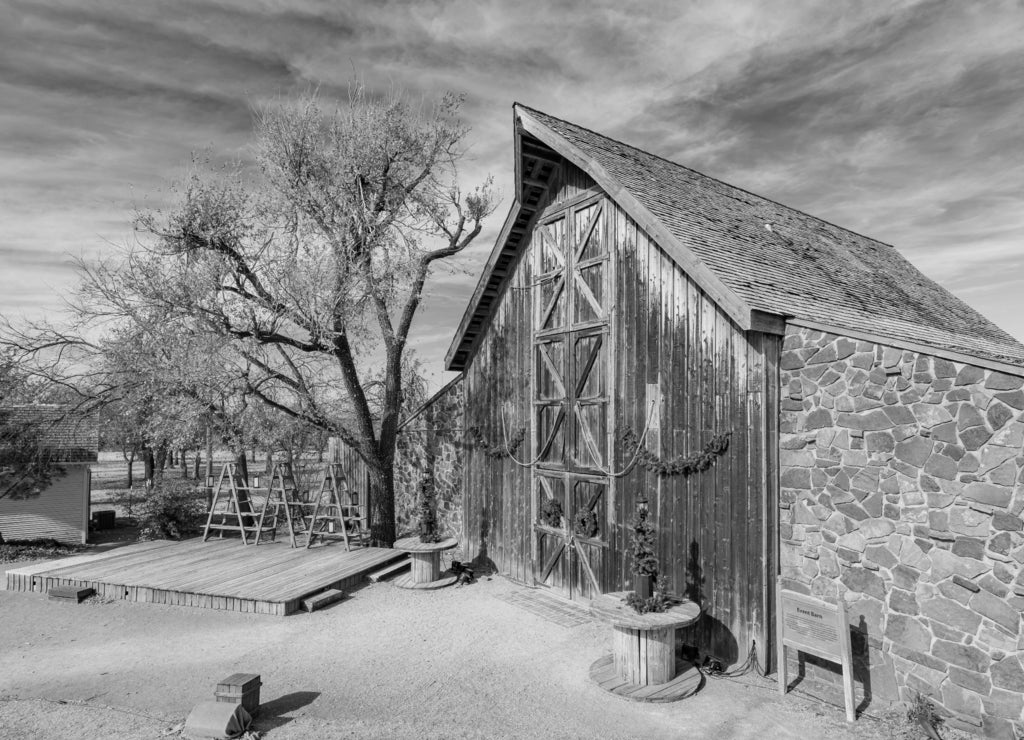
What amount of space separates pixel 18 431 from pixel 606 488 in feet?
49.3

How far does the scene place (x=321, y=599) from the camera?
35.9 feet

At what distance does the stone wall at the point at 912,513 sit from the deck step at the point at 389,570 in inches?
316

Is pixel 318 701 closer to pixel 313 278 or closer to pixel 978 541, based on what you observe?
Answer: pixel 978 541

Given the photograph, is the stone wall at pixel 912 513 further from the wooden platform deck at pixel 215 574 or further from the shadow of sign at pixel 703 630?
the wooden platform deck at pixel 215 574

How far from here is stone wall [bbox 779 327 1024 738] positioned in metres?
6.00

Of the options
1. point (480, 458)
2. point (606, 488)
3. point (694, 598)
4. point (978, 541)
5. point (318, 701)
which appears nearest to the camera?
point (978, 541)

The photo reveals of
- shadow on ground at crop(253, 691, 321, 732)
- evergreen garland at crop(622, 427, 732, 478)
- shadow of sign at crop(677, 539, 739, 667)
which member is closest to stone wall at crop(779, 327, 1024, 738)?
evergreen garland at crop(622, 427, 732, 478)

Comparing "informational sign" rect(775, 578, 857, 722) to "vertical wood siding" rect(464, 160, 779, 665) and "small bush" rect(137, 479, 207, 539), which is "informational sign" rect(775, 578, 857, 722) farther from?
"small bush" rect(137, 479, 207, 539)

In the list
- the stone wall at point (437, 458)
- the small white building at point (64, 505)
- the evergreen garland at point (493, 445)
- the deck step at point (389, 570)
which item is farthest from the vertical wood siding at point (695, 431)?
the small white building at point (64, 505)

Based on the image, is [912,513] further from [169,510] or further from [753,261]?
[169,510]

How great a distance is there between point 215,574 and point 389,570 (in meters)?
3.39

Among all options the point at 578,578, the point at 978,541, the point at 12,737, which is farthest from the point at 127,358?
the point at 978,541

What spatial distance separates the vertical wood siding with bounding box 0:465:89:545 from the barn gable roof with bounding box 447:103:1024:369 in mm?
12869

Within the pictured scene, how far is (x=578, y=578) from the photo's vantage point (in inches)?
438
